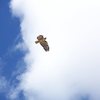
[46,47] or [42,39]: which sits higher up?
[42,39]

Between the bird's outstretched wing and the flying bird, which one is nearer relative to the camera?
the flying bird

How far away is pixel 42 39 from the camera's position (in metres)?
27.9

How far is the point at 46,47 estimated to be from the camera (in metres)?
28.1

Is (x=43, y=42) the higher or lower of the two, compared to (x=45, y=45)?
higher

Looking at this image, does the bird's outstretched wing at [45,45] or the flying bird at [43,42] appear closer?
the flying bird at [43,42]

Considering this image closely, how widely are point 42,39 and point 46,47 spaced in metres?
2.48

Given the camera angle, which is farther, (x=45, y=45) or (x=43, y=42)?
(x=45, y=45)
